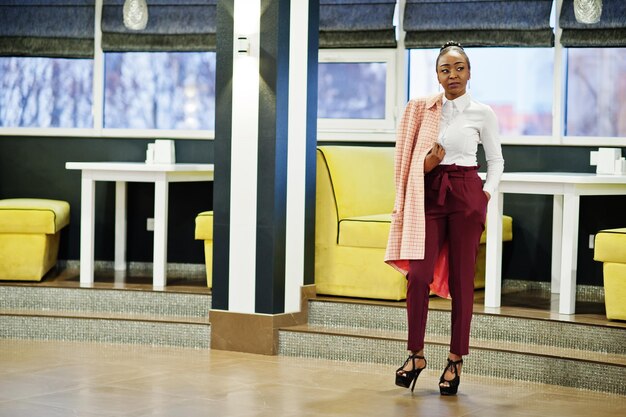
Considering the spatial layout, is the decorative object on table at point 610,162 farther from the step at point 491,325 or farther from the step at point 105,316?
the step at point 105,316

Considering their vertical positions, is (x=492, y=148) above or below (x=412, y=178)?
above

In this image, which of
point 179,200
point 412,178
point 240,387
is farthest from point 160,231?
point 412,178

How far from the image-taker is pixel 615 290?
538cm

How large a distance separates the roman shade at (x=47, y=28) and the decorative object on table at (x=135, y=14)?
0.82 meters

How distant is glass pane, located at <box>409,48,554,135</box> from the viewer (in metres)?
6.92

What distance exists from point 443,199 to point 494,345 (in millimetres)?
1119

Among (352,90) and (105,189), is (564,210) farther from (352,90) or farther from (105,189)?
(105,189)

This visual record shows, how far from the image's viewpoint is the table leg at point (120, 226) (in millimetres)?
7379

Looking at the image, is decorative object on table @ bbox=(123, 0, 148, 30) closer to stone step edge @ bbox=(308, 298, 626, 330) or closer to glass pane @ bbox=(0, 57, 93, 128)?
glass pane @ bbox=(0, 57, 93, 128)

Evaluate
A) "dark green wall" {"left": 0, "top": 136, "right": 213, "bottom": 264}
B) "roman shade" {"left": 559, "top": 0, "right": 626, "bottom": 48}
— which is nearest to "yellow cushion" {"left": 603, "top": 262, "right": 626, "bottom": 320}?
"roman shade" {"left": 559, "top": 0, "right": 626, "bottom": 48}

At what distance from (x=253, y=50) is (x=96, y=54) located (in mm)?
2423

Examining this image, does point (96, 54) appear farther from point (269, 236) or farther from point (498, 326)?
point (498, 326)

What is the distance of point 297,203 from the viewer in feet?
19.1

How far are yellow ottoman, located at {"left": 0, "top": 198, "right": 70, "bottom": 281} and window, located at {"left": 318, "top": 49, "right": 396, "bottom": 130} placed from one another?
6.60 feet
